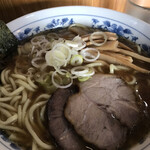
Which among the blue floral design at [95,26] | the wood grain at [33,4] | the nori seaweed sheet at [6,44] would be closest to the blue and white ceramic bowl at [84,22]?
the blue floral design at [95,26]

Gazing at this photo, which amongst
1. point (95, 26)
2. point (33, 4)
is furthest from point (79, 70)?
point (33, 4)

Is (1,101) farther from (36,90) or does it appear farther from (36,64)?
(36,64)

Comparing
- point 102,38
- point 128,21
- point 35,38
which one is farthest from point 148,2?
point 35,38

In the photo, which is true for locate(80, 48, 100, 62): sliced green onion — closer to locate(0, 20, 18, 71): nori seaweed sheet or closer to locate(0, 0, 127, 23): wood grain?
locate(0, 20, 18, 71): nori seaweed sheet

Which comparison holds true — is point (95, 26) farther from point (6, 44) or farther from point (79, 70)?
point (6, 44)

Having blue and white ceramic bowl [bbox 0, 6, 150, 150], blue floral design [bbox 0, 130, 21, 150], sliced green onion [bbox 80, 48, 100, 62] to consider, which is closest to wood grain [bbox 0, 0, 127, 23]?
blue and white ceramic bowl [bbox 0, 6, 150, 150]

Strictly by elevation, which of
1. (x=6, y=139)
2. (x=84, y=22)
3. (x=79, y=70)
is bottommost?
(x=6, y=139)
